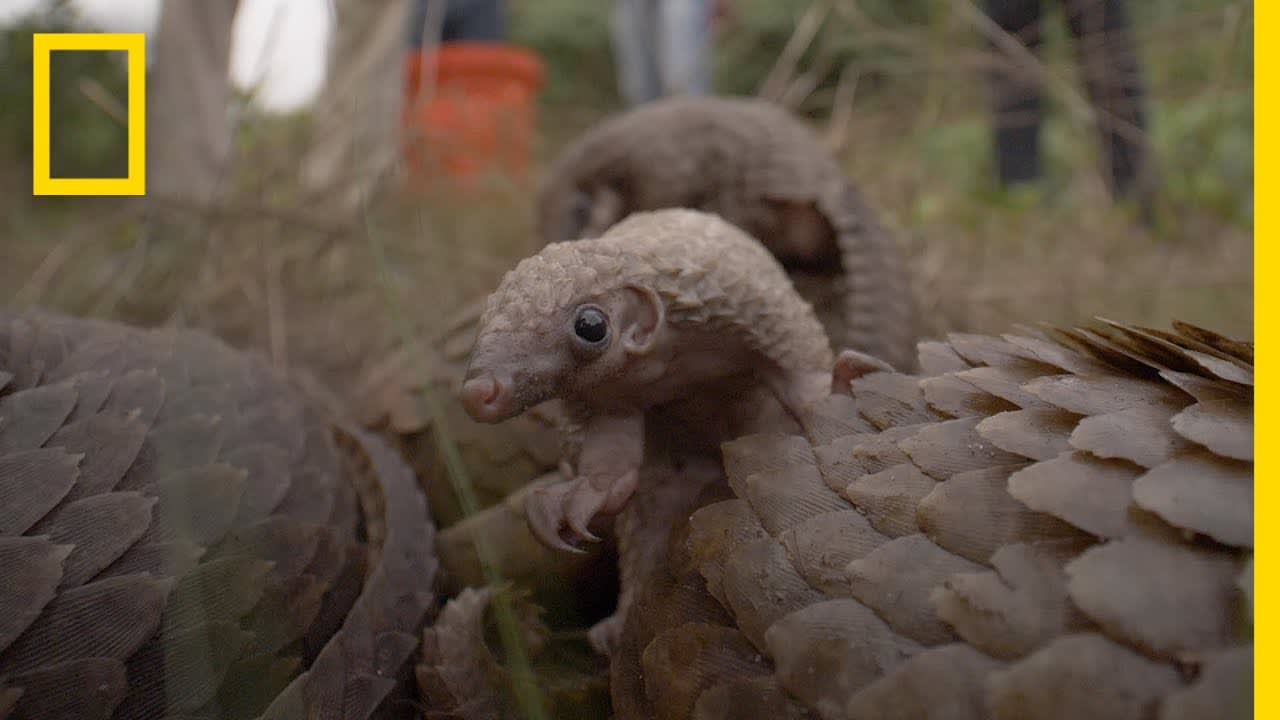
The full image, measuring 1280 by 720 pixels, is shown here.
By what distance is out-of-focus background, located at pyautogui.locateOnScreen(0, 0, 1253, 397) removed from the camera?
1544 mm

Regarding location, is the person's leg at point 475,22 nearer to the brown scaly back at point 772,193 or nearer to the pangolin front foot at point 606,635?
the brown scaly back at point 772,193

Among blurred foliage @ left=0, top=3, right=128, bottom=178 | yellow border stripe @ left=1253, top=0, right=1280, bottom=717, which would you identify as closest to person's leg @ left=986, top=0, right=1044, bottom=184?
yellow border stripe @ left=1253, top=0, right=1280, bottom=717

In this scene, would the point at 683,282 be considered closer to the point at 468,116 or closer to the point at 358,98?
the point at 358,98

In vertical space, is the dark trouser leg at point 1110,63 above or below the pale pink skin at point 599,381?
above

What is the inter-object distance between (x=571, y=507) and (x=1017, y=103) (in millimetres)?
2055

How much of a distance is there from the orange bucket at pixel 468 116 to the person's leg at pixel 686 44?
1.54 ft

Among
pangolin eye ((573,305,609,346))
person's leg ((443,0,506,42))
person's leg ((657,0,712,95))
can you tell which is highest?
person's leg ((443,0,506,42))

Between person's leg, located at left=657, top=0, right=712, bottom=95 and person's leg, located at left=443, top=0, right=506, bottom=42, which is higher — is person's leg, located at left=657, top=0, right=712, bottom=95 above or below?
below

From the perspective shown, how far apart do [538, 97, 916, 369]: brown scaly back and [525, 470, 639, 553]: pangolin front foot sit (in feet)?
2.10

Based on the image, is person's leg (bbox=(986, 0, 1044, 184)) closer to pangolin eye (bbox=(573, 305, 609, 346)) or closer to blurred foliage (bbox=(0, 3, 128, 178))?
pangolin eye (bbox=(573, 305, 609, 346))

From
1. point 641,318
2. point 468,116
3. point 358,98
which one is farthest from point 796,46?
point 641,318

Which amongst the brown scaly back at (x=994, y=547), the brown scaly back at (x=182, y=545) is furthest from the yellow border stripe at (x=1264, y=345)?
the brown scaly back at (x=182, y=545)

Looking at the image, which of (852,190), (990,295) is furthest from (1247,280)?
(852,190)

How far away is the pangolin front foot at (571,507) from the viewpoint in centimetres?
59
